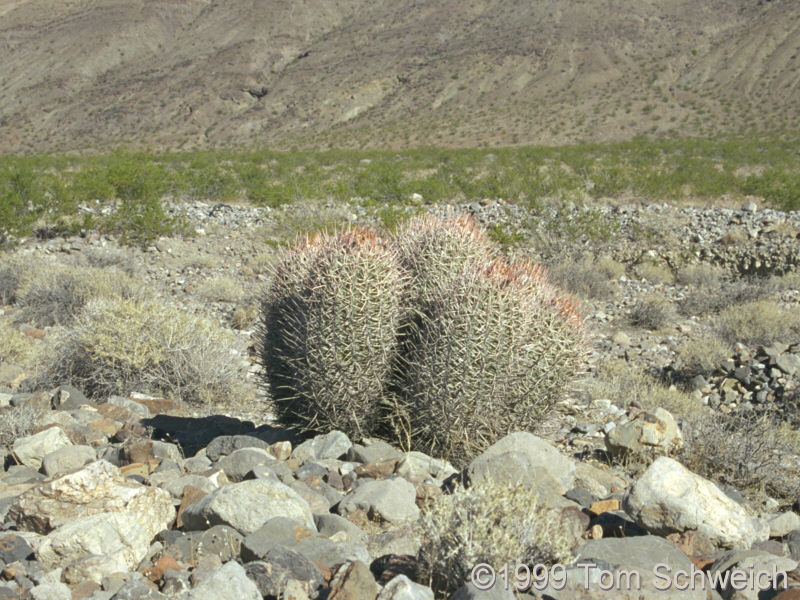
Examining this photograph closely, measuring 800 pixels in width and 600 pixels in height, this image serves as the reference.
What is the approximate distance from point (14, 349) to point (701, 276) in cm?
938

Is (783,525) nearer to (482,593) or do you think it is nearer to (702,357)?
(482,593)

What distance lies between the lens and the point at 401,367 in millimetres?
4230

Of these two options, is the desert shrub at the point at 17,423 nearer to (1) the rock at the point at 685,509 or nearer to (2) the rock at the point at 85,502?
(2) the rock at the point at 85,502

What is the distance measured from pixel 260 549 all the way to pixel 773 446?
3709 mm

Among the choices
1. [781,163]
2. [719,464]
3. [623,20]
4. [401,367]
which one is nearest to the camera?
[401,367]

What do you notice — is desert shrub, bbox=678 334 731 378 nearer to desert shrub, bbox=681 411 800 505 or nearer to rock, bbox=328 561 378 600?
desert shrub, bbox=681 411 800 505

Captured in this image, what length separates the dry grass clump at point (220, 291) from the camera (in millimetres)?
9586

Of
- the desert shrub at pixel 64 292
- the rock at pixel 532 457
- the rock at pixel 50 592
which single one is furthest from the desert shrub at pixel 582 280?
the rock at pixel 50 592

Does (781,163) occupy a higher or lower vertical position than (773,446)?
lower

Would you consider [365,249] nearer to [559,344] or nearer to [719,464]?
[559,344]

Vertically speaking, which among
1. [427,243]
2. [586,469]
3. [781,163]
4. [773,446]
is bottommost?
[781,163]

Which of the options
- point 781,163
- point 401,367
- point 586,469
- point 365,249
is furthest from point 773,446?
point 781,163

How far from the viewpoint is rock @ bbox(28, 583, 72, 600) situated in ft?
7.93

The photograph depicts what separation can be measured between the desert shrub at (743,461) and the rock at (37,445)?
4014mm
